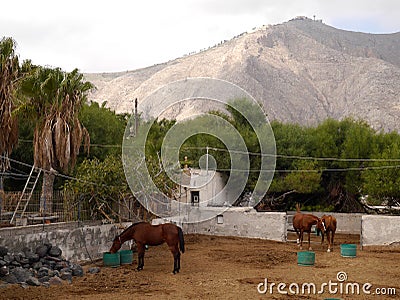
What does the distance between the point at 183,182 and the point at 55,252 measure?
10.7 meters

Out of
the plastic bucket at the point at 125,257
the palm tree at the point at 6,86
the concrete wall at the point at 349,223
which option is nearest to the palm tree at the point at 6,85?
the palm tree at the point at 6,86

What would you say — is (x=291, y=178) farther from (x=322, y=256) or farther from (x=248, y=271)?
(x=248, y=271)

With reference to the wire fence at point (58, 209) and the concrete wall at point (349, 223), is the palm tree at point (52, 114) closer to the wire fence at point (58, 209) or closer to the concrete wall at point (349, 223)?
the wire fence at point (58, 209)

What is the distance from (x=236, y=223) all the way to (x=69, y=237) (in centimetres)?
909

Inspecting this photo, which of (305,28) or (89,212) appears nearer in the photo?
(89,212)

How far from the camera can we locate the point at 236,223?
20.3 m

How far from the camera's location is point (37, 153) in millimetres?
16016

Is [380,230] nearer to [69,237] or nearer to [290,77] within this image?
[69,237]

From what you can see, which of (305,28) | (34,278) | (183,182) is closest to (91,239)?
(34,278)

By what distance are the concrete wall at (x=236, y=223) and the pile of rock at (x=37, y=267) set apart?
26.1 feet

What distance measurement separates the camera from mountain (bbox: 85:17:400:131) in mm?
73688

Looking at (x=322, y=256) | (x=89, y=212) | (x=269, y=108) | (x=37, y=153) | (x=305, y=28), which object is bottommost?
(x=322, y=256)

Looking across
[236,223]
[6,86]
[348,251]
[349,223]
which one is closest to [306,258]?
[348,251]

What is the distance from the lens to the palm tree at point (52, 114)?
52.1 feet
